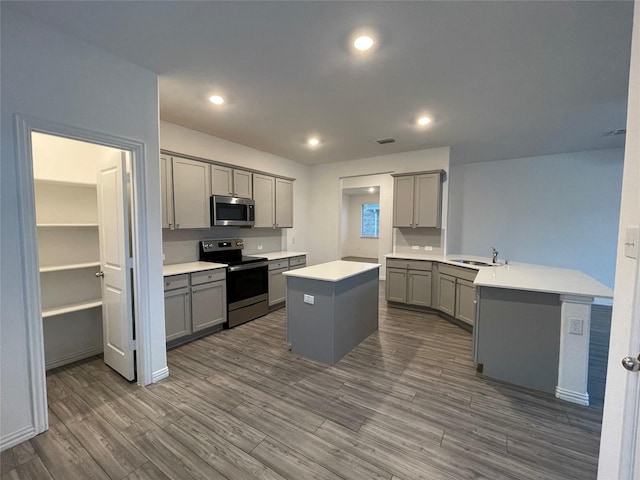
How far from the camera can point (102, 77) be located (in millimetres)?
2127

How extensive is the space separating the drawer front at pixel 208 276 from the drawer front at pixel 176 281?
0.09m

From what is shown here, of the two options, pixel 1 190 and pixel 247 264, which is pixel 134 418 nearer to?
pixel 1 190

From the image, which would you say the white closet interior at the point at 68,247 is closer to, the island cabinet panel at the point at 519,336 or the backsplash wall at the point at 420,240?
the island cabinet panel at the point at 519,336

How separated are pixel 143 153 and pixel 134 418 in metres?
2.15

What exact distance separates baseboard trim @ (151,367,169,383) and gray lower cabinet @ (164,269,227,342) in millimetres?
576

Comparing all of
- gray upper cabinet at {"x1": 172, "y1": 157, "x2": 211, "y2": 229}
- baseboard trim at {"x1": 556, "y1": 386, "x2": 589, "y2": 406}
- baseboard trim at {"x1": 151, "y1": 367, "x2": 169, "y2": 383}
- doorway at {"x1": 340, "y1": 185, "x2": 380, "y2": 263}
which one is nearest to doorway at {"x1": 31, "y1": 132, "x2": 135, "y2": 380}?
baseboard trim at {"x1": 151, "y1": 367, "x2": 169, "y2": 383}

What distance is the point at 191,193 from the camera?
12.1 feet

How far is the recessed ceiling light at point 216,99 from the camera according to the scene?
2.89 m

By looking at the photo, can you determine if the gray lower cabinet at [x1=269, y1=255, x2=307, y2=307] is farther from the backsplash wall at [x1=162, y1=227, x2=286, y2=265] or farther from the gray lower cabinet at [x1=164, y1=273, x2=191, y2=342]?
the gray lower cabinet at [x1=164, y1=273, x2=191, y2=342]

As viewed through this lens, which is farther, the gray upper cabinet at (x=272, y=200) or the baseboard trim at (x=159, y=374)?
the gray upper cabinet at (x=272, y=200)

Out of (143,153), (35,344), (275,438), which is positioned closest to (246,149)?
(143,153)

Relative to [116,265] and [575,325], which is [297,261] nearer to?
[116,265]

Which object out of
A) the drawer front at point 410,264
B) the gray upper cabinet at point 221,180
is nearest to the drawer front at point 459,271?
the drawer front at point 410,264

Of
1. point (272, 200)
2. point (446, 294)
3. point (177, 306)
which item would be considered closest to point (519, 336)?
point (446, 294)
